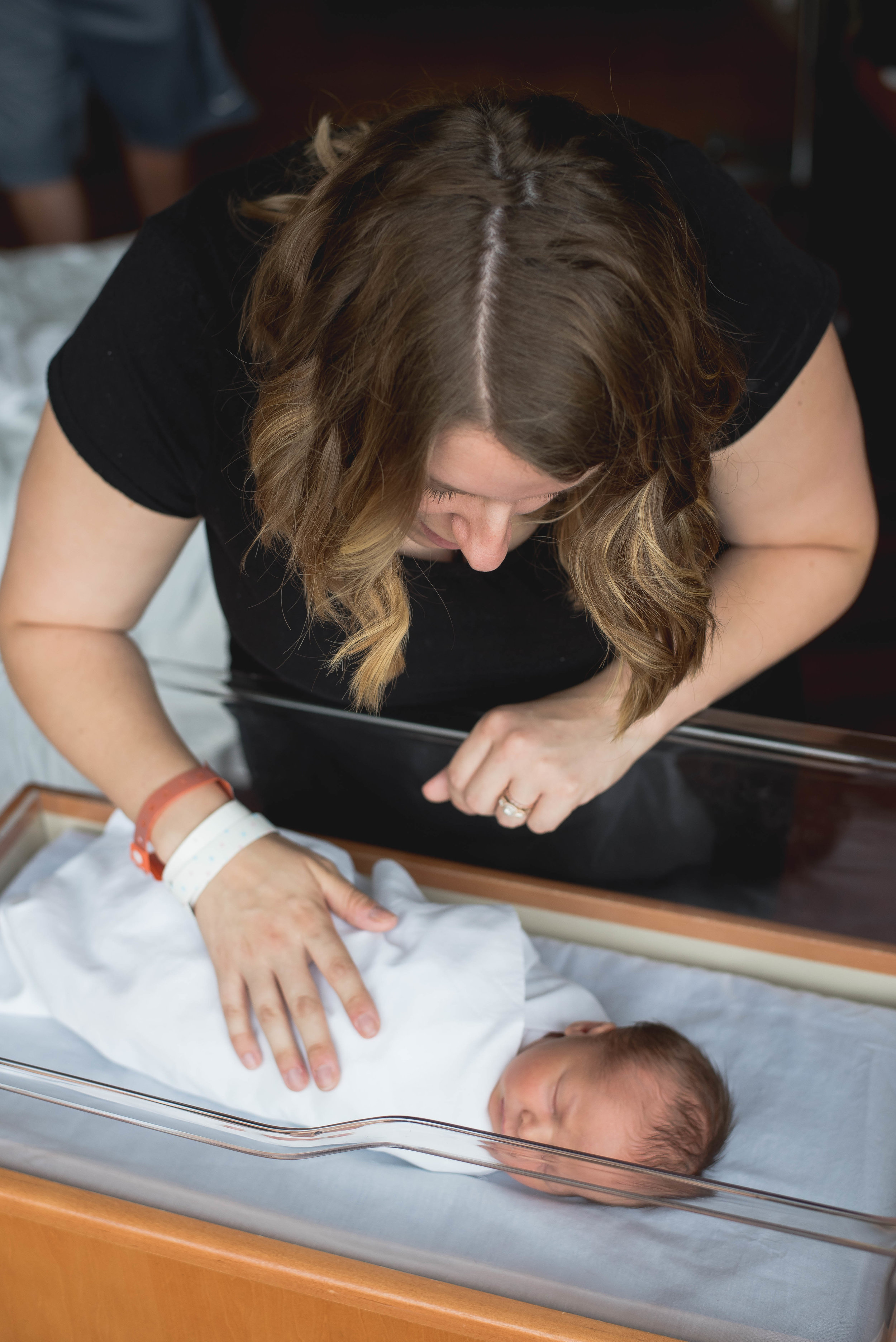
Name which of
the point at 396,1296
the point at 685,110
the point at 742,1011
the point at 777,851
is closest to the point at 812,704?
the point at 777,851

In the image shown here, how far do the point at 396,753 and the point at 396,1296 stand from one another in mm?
491

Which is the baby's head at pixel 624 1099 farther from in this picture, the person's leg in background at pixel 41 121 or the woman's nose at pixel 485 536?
the person's leg in background at pixel 41 121

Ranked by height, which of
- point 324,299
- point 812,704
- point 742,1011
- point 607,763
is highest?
point 324,299

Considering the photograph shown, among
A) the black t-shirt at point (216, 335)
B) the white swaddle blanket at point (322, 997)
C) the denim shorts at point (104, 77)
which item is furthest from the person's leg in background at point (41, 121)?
the white swaddle blanket at point (322, 997)

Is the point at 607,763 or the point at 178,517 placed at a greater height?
the point at 178,517

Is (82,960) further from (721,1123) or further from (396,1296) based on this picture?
(721,1123)

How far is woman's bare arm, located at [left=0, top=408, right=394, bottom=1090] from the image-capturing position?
0.79 m

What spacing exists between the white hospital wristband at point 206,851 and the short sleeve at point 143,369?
25 cm

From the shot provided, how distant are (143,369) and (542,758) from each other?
390mm

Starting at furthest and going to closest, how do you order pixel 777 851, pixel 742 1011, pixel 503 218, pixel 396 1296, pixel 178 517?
pixel 777 851, pixel 742 1011, pixel 178 517, pixel 396 1296, pixel 503 218

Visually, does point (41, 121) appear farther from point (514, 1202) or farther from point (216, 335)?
point (514, 1202)

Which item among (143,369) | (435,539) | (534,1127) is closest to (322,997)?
(534,1127)

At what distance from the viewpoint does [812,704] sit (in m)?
1.81

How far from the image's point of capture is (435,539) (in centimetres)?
73
